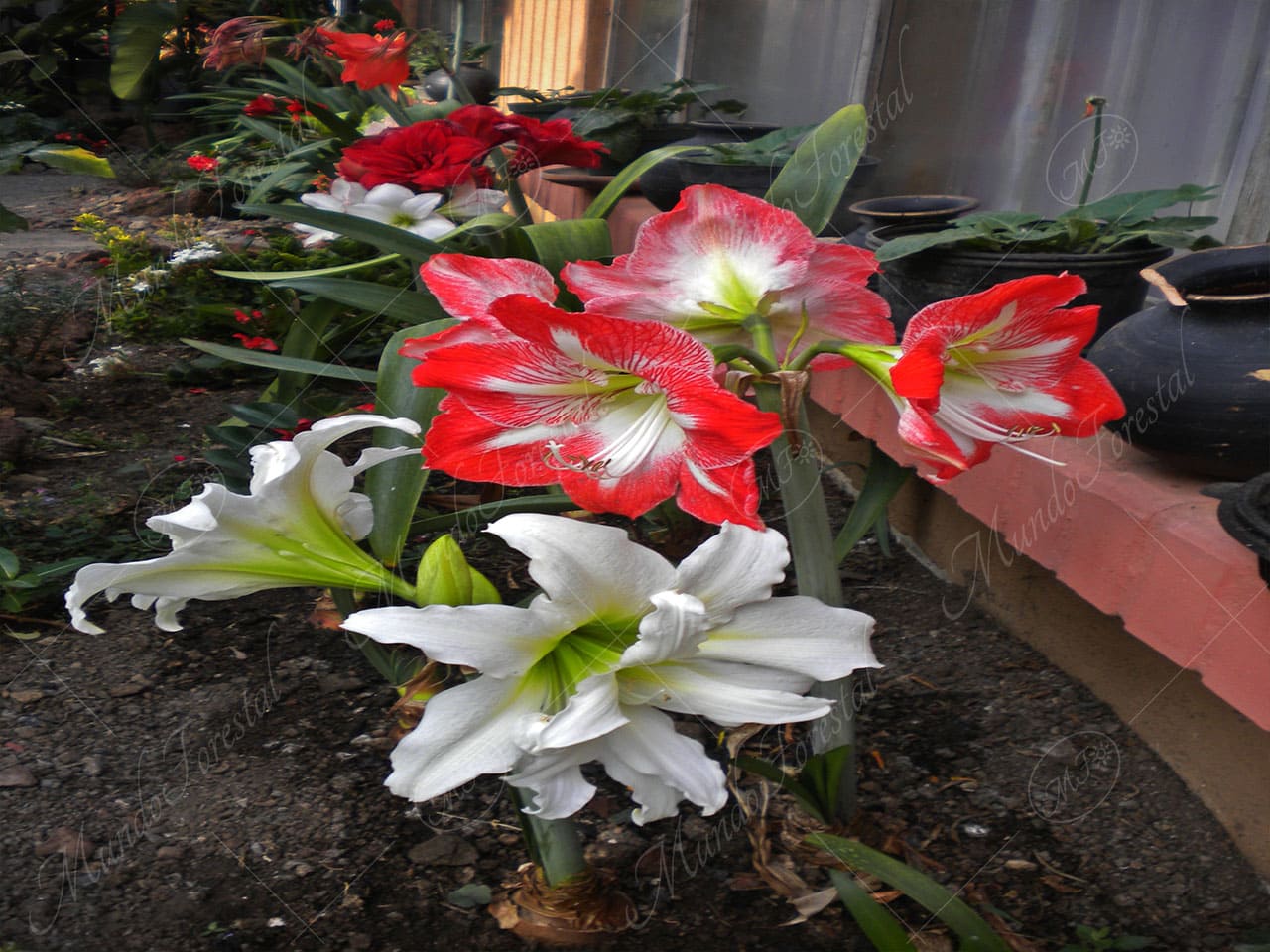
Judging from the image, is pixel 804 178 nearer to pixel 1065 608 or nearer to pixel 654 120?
pixel 1065 608

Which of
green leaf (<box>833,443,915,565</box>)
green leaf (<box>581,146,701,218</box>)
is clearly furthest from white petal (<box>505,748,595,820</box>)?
green leaf (<box>581,146,701,218</box>)

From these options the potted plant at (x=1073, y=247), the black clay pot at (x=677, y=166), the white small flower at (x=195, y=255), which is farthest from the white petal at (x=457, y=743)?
the white small flower at (x=195, y=255)

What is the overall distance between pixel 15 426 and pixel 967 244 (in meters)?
2.12

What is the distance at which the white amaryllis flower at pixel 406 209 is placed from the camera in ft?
6.29

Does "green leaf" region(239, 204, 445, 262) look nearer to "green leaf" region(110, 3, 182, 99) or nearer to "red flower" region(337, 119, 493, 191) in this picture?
"red flower" region(337, 119, 493, 191)

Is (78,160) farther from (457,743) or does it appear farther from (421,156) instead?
(457,743)

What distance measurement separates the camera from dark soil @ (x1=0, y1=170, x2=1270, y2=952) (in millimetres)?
1255

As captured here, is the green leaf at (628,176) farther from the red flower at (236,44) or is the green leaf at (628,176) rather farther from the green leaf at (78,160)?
the green leaf at (78,160)

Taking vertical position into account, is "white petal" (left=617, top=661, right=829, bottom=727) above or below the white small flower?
above

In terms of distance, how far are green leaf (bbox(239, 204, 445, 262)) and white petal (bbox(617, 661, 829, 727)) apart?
3.45 ft

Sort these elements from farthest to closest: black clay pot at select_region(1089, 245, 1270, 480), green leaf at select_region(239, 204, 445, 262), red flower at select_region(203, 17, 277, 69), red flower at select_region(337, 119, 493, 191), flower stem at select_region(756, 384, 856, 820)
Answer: red flower at select_region(203, 17, 277, 69)
red flower at select_region(337, 119, 493, 191)
green leaf at select_region(239, 204, 445, 262)
black clay pot at select_region(1089, 245, 1270, 480)
flower stem at select_region(756, 384, 856, 820)

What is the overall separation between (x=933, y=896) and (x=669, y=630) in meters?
0.50

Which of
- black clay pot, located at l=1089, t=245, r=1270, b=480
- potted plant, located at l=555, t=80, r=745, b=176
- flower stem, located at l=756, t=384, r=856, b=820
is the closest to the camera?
flower stem, located at l=756, t=384, r=856, b=820

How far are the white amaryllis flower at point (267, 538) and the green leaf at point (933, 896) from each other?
53 cm
